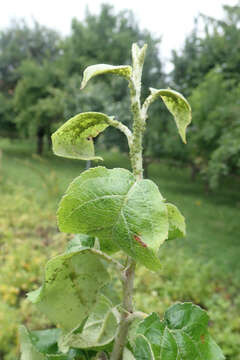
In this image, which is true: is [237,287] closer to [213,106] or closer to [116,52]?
[213,106]

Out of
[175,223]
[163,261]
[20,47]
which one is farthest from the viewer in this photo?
[20,47]

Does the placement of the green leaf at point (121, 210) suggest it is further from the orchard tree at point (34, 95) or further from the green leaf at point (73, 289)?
the orchard tree at point (34, 95)

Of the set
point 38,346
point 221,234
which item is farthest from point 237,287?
point 38,346

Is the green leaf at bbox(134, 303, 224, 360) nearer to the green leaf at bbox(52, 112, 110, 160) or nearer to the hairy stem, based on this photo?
the hairy stem

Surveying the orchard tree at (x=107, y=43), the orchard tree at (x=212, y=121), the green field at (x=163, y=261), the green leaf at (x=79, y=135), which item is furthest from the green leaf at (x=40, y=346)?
the orchard tree at (x=107, y=43)

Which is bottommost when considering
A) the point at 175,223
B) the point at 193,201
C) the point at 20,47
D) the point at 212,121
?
the point at 193,201

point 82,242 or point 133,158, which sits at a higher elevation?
point 133,158

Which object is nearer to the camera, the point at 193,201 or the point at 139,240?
the point at 139,240

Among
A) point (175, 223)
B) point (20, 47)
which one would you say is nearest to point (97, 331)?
point (175, 223)

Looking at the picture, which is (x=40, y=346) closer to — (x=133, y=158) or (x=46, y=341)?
(x=46, y=341)
